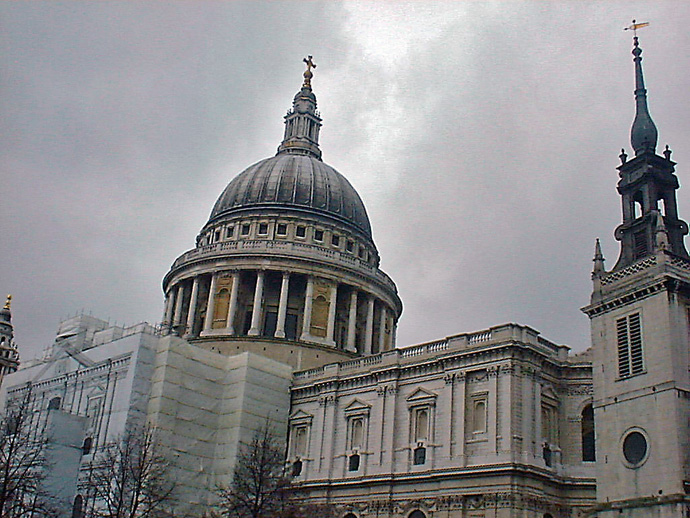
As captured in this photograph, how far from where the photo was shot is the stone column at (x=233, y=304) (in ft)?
216

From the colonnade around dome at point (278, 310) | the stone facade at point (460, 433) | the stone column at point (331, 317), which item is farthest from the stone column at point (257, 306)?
the stone facade at point (460, 433)

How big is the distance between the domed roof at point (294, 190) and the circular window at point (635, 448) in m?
44.8

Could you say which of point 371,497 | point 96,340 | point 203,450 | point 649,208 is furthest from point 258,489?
point 96,340

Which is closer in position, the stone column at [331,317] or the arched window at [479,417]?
the arched window at [479,417]

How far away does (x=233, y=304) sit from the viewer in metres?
66.4

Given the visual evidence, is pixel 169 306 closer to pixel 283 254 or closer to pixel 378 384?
pixel 283 254

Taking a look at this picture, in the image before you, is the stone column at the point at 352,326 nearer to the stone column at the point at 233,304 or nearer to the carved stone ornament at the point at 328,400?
the stone column at the point at 233,304

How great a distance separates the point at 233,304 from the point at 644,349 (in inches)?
1536

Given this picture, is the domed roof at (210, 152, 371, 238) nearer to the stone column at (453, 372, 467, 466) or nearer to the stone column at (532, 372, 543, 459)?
the stone column at (453, 372, 467, 466)

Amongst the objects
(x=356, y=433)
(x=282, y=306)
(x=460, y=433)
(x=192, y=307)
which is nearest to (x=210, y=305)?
(x=192, y=307)

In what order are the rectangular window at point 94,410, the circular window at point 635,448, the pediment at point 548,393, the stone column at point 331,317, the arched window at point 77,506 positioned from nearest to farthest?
1. the circular window at point 635,448
2. the pediment at point 548,393
3. the arched window at point 77,506
4. the rectangular window at point 94,410
5. the stone column at point 331,317

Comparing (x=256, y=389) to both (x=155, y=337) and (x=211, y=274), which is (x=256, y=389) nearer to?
(x=155, y=337)

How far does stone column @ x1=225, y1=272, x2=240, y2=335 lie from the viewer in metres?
65.8

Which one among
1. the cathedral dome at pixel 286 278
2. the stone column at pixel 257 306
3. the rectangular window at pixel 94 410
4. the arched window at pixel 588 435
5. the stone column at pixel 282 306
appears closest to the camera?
the arched window at pixel 588 435
